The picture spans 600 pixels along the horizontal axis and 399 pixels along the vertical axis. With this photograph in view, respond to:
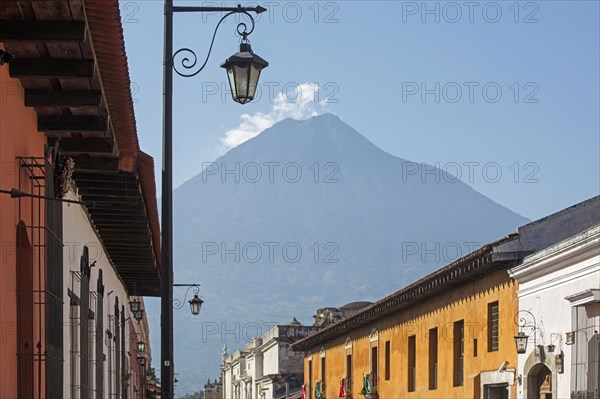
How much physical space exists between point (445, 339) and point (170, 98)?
A: 15.1m

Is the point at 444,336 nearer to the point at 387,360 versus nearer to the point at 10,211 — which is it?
the point at 387,360

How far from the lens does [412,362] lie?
2928 centimetres

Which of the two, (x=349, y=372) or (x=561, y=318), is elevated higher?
(x=561, y=318)

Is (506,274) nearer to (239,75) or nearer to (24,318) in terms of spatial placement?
(239,75)

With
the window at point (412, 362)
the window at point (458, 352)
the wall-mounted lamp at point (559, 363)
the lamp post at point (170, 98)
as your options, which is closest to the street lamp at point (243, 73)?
the lamp post at point (170, 98)

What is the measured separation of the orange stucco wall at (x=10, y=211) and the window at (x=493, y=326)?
46.1 ft

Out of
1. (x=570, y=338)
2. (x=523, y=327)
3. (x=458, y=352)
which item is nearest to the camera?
(x=570, y=338)

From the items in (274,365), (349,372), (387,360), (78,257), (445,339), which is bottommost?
(274,365)

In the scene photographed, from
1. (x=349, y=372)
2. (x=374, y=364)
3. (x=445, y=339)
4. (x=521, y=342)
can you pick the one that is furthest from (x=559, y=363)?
(x=349, y=372)

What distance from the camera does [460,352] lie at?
25000mm

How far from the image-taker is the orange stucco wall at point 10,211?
8.44 metres

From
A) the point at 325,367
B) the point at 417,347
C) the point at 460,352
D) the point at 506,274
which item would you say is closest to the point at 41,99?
the point at 506,274

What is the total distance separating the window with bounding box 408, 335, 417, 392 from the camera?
2909 centimetres

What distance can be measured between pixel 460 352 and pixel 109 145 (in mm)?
15327
